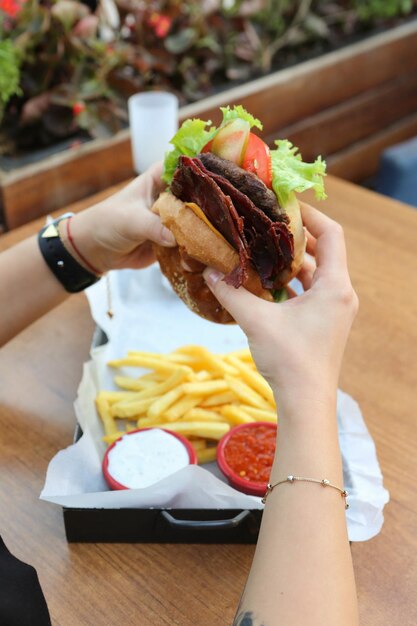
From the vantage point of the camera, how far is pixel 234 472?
1.42 m

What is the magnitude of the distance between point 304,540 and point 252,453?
46 cm

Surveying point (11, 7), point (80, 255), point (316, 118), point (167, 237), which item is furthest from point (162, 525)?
point (316, 118)

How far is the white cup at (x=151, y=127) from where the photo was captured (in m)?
2.56

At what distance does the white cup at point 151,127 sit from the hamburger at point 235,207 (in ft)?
3.59

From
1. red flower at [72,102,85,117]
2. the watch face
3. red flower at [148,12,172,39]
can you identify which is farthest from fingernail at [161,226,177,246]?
red flower at [148,12,172,39]

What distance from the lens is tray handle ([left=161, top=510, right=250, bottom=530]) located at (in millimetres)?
1269

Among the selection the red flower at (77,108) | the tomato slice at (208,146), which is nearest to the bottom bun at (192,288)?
the tomato slice at (208,146)

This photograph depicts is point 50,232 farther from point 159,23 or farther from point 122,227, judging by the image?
point 159,23

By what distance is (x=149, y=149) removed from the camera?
2605mm

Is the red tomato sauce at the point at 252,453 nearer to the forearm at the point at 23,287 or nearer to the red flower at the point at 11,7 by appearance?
the forearm at the point at 23,287

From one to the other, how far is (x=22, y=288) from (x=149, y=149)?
108cm

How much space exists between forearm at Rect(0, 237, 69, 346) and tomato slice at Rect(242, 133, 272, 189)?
603 millimetres

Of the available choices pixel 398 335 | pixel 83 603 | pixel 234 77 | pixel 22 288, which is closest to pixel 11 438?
pixel 22 288

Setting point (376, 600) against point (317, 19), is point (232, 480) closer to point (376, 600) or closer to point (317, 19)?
point (376, 600)
